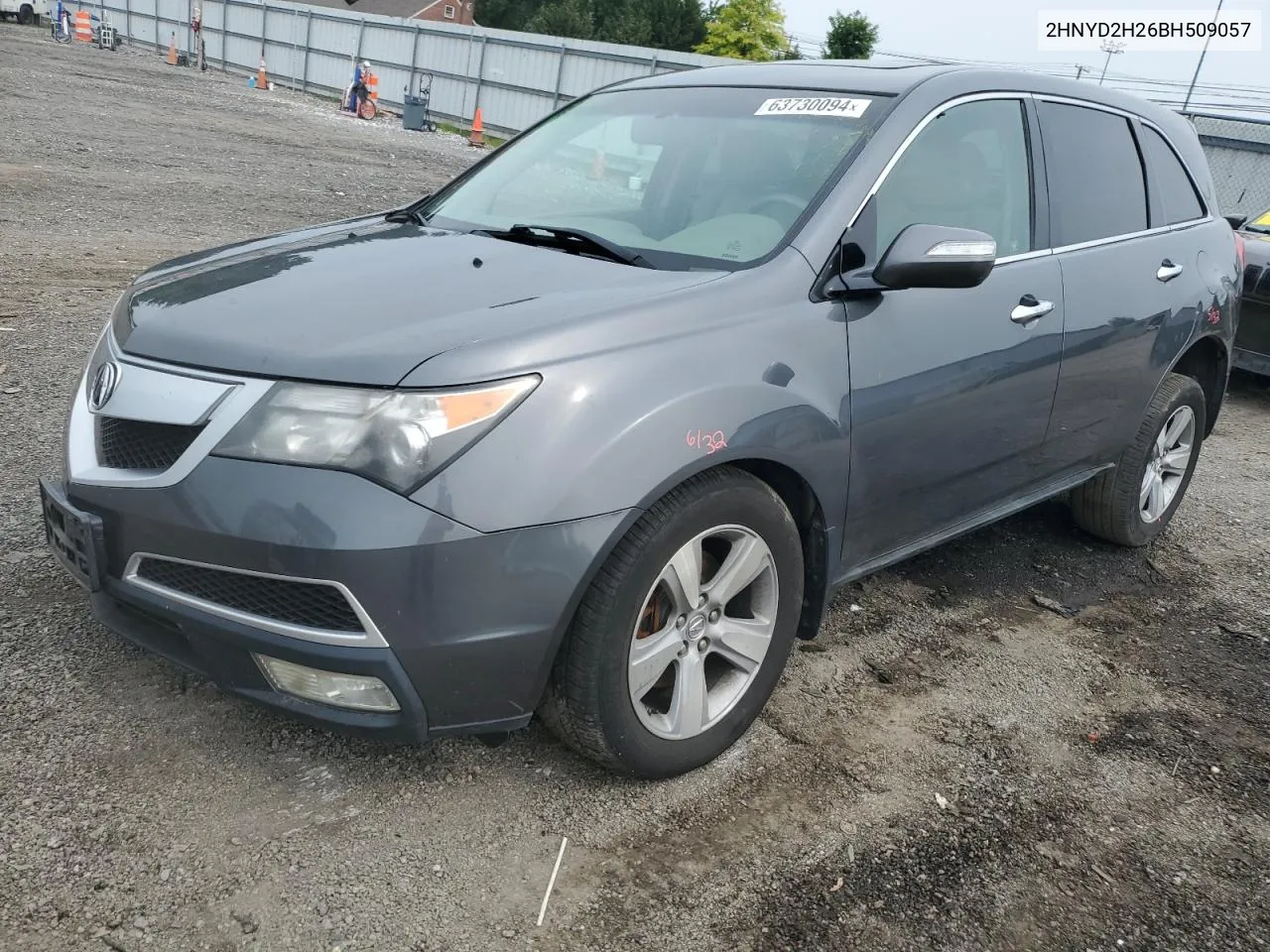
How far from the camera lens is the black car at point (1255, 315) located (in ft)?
23.8

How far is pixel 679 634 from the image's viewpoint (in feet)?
8.41

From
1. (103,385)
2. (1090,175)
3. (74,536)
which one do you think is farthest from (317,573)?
(1090,175)

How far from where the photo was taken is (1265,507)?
545 cm

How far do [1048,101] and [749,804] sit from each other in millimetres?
2602

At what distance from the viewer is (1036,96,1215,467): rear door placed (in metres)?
3.62

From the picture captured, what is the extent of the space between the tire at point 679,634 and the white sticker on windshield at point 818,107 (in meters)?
1.21

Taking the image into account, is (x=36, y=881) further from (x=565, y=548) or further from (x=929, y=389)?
(x=929, y=389)

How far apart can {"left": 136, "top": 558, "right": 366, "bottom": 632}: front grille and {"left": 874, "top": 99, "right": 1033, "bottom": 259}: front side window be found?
1.74 metres

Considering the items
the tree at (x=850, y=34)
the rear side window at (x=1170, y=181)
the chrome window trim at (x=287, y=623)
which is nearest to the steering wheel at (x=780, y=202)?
the chrome window trim at (x=287, y=623)

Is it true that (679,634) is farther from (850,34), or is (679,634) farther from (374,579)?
(850,34)

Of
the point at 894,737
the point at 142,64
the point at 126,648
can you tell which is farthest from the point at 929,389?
the point at 142,64

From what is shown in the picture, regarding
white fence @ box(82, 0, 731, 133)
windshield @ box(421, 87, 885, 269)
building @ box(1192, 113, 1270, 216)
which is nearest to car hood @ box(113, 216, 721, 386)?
windshield @ box(421, 87, 885, 269)

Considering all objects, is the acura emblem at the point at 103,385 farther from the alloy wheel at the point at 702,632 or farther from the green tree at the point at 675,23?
the green tree at the point at 675,23

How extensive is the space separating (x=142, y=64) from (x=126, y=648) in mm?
35062
